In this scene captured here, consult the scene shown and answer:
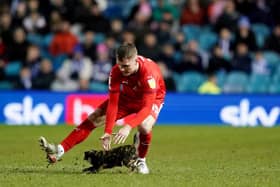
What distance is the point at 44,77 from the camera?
20.9 meters

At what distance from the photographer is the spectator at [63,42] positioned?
21.6 meters

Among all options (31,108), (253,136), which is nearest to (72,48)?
(31,108)

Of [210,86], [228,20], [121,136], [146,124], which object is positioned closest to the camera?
[121,136]

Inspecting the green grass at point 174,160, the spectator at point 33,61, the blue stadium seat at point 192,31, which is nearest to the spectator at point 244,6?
the blue stadium seat at point 192,31

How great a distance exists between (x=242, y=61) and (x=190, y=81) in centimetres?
148

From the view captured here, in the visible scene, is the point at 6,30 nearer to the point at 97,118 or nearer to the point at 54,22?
the point at 54,22

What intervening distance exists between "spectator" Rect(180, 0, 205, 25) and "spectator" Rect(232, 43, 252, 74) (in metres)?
1.51

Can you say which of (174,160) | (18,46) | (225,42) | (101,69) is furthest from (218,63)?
(174,160)

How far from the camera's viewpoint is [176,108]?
2050cm

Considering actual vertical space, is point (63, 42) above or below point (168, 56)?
above

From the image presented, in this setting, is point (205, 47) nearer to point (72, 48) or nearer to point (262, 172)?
point (72, 48)

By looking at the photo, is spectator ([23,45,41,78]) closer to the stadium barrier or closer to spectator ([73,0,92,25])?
the stadium barrier

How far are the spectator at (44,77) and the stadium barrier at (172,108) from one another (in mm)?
944

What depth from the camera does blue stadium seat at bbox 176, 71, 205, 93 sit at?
21.7 metres
